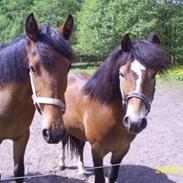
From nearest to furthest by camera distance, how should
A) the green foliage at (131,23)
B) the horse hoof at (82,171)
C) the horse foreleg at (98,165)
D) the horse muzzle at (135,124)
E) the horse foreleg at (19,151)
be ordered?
the horse muzzle at (135,124) < the horse foreleg at (19,151) < the horse foreleg at (98,165) < the horse hoof at (82,171) < the green foliage at (131,23)

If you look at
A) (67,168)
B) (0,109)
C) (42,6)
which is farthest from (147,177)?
(42,6)

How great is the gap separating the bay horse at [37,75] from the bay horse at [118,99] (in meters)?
0.67

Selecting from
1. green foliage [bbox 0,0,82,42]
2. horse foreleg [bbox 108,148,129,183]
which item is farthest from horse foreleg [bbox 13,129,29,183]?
green foliage [bbox 0,0,82,42]

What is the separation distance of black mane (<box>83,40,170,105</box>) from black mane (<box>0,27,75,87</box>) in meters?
0.74

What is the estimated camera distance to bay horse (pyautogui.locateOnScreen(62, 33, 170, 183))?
2830mm

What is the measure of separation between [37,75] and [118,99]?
1145 mm

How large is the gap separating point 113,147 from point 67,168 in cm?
144

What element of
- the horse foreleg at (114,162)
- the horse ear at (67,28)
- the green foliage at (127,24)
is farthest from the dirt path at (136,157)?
the green foliage at (127,24)

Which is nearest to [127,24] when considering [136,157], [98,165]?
[136,157]

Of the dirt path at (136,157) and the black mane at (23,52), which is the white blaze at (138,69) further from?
the dirt path at (136,157)

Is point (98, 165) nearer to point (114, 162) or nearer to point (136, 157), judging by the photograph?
point (114, 162)

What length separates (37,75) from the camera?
7.55 feet

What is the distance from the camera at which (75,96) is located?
13.3ft

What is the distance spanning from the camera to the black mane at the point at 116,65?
2.90 metres
